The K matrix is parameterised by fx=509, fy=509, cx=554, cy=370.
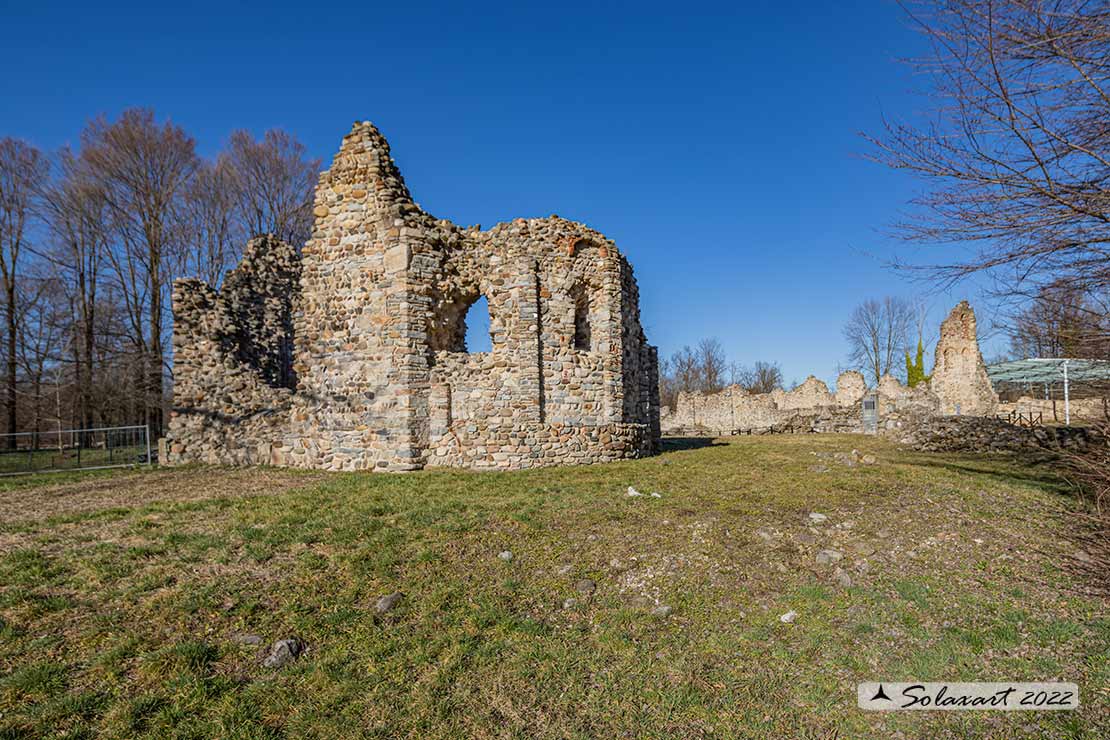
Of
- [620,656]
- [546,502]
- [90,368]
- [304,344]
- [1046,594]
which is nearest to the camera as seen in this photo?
[620,656]

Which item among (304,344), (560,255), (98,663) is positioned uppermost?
(560,255)

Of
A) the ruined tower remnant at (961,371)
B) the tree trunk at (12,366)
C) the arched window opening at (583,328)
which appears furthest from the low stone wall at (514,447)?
the ruined tower remnant at (961,371)

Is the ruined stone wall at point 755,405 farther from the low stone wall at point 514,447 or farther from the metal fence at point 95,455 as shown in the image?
the metal fence at point 95,455

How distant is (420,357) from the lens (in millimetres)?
11469

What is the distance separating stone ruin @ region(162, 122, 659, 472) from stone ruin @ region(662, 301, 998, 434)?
15387 mm

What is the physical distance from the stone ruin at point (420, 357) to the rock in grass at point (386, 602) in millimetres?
6490

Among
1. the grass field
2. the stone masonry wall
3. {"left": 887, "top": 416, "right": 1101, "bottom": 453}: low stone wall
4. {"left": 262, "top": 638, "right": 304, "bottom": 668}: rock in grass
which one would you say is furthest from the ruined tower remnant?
{"left": 262, "top": 638, "right": 304, "bottom": 668}: rock in grass

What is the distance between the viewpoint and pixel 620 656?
398cm

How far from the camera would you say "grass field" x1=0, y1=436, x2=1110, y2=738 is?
3.27 meters

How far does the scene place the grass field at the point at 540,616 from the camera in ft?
10.7

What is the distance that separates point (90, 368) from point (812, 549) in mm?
27777

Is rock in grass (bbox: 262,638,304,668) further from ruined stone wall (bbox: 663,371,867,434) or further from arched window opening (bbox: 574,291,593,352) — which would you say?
ruined stone wall (bbox: 663,371,867,434)

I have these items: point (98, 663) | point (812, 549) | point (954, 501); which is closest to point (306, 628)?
point (98, 663)

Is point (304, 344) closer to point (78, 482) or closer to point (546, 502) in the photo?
point (78, 482)
